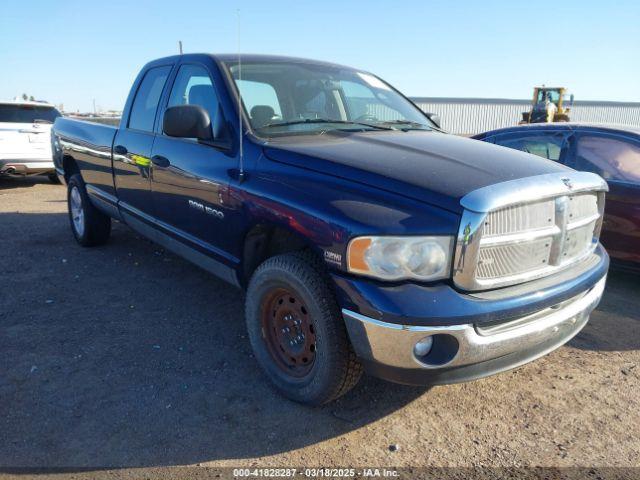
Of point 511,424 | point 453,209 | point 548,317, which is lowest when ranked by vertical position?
point 511,424

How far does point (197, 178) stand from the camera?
10.8 feet

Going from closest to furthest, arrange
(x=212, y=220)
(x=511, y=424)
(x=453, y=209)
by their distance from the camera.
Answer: (x=453, y=209)
(x=511, y=424)
(x=212, y=220)

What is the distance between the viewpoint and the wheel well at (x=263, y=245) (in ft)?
9.41

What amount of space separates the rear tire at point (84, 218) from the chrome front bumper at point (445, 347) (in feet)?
13.7

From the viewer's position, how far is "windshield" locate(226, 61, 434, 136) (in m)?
3.26

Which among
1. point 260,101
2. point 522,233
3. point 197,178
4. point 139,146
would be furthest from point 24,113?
point 522,233

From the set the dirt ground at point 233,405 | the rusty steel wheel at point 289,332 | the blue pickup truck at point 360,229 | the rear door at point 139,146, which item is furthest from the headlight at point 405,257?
the rear door at point 139,146

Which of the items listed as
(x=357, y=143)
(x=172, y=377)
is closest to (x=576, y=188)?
(x=357, y=143)

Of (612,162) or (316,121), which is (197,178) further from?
(612,162)

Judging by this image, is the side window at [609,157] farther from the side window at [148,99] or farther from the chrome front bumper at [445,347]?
the side window at [148,99]

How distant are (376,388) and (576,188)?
155 cm

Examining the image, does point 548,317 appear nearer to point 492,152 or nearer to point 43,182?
point 492,152

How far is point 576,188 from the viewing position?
2537 millimetres

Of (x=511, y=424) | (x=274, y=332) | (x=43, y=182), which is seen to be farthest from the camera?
(x=43, y=182)
